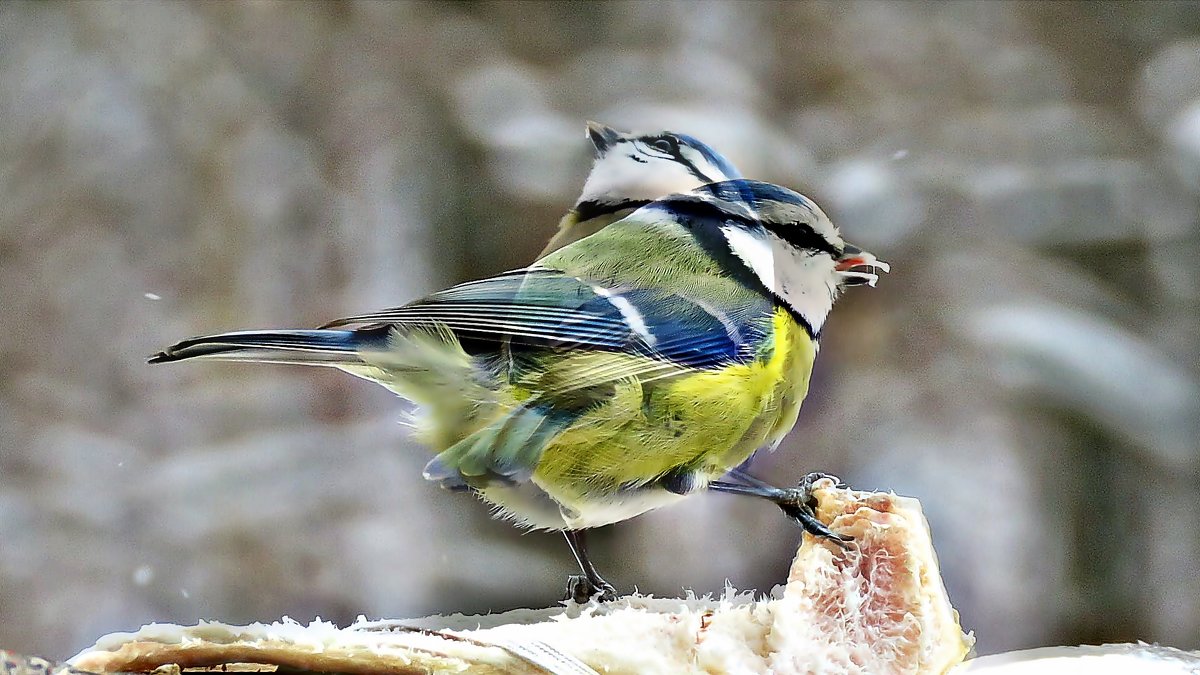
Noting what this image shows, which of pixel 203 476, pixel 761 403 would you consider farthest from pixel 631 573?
pixel 203 476

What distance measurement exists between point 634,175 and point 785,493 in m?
0.28

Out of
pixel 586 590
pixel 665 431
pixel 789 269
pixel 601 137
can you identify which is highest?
pixel 601 137

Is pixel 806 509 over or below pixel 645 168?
below

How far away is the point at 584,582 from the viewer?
29.8 inches

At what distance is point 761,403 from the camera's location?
67 cm

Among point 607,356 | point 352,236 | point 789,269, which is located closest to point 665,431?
point 607,356

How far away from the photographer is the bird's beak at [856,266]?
2.41 feet

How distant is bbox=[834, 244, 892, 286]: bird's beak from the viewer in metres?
0.73

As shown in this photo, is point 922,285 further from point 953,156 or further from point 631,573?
point 631,573

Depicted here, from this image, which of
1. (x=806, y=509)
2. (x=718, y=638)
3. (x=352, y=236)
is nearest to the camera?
(x=718, y=638)

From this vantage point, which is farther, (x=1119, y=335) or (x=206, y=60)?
(x=1119, y=335)

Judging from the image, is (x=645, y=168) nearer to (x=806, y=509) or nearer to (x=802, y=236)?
(x=802, y=236)

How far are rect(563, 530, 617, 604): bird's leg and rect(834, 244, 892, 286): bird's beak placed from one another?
31cm

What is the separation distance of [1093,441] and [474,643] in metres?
0.73
